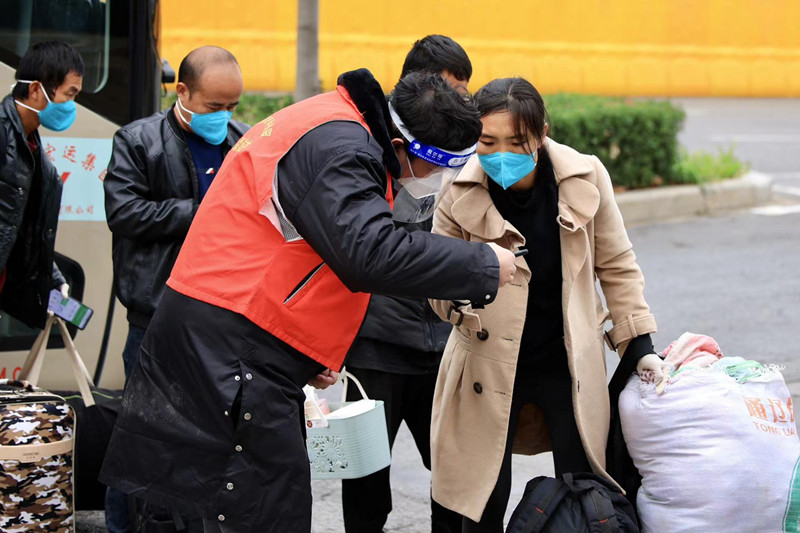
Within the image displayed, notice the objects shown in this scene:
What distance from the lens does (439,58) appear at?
3979 millimetres

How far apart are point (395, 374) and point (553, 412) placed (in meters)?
0.62

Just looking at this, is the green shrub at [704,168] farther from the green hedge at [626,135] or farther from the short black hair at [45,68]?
the short black hair at [45,68]

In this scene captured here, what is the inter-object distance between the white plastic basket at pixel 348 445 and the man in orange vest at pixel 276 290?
0.64 m

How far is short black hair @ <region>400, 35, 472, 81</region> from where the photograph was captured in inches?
→ 157

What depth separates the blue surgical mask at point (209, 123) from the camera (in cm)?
397

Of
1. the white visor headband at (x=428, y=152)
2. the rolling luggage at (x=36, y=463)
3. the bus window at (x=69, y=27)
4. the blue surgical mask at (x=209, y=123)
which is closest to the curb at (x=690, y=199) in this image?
the bus window at (x=69, y=27)

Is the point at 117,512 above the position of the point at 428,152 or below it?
below

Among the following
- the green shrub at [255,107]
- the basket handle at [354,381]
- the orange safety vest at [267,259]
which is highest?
the orange safety vest at [267,259]

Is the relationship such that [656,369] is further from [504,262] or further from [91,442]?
[91,442]

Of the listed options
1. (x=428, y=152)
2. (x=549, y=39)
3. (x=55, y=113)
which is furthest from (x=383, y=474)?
(x=549, y=39)

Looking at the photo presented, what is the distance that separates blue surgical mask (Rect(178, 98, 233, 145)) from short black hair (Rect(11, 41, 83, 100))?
0.45 m

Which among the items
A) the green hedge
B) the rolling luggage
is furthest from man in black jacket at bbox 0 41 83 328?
the green hedge

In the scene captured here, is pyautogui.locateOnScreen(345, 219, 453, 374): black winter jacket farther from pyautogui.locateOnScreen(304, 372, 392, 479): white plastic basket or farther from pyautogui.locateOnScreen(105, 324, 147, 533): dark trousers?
pyautogui.locateOnScreen(105, 324, 147, 533): dark trousers

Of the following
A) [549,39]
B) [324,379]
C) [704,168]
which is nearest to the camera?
[324,379]
